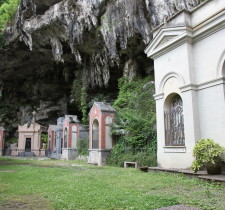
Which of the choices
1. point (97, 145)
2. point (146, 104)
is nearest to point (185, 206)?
point (97, 145)

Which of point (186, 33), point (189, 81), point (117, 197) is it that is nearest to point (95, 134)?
point (189, 81)

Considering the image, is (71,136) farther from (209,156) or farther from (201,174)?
(209,156)

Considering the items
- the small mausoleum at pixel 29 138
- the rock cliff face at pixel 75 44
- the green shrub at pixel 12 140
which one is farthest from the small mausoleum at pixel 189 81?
the green shrub at pixel 12 140

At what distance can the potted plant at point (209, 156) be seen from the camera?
6723 mm

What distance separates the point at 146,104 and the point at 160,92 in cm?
755

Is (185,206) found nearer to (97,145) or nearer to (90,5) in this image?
(97,145)

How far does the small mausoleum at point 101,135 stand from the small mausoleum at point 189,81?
17.3 ft

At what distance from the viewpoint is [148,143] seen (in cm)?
1195

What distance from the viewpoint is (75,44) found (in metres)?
21.0

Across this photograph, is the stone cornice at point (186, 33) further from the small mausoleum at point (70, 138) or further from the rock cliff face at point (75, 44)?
the small mausoleum at point (70, 138)

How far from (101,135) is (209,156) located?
822cm

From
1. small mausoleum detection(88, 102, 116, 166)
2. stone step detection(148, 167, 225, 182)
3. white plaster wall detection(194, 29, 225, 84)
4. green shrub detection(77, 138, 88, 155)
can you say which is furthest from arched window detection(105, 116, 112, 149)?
white plaster wall detection(194, 29, 225, 84)

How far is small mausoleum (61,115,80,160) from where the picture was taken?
19.7 m

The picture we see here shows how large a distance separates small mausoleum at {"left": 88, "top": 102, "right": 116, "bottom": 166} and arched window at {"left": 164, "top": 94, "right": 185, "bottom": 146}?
18.7ft
